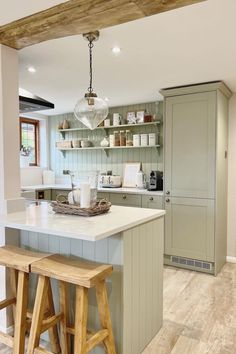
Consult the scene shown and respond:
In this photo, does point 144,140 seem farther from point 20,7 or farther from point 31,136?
point 20,7

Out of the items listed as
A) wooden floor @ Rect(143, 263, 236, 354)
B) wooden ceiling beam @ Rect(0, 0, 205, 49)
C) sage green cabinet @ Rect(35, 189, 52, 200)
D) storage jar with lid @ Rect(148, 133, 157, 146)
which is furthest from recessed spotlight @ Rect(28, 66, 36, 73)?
wooden floor @ Rect(143, 263, 236, 354)

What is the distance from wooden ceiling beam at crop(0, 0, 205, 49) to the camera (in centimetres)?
151

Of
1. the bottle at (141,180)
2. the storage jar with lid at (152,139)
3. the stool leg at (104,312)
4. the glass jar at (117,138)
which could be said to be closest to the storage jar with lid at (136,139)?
the storage jar with lid at (152,139)

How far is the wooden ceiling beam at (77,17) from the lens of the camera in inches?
59.3

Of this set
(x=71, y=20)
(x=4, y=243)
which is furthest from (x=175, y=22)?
(x=4, y=243)

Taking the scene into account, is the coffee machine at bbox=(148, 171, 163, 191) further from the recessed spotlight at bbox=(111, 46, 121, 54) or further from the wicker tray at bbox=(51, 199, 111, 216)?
the recessed spotlight at bbox=(111, 46, 121, 54)

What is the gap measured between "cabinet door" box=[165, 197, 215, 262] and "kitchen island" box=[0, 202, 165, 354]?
1.32 meters

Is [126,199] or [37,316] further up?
[126,199]

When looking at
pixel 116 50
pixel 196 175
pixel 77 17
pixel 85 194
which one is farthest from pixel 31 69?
pixel 196 175

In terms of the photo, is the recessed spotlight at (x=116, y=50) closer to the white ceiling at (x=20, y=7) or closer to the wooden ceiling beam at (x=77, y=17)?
the wooden ceiling beam at (x=77, y=17)

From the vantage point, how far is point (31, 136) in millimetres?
5199

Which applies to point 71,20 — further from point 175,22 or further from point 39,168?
point 39,168

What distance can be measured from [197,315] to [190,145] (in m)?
1.86

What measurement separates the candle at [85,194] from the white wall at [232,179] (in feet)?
7.79
